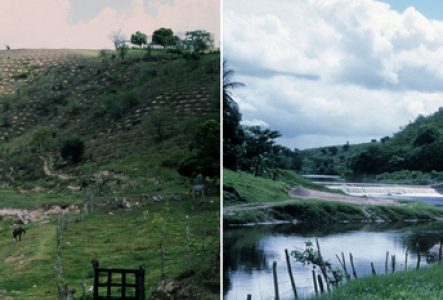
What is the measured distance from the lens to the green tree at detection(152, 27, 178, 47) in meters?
8.05

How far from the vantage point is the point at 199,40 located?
26.7ft

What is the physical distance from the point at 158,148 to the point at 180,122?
0.30 metres

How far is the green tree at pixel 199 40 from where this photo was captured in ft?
26.6

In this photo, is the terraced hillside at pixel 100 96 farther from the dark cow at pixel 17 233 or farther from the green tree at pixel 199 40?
the dark cow at pixel 17 233

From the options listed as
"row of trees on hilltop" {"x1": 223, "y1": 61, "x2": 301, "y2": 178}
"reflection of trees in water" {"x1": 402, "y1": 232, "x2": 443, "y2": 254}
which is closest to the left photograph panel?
"row of trees on hilltop" {"x1": 223, "y1": 61, "x2": 301, "y2": 178}

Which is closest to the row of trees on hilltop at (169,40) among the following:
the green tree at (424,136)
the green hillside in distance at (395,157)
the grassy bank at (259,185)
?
the grassy bank at (259,185)

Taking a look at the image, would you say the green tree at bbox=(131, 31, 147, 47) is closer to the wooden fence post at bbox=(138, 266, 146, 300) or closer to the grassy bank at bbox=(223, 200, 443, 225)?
the grassy bank at bbox=(223, 200, 443, 225)

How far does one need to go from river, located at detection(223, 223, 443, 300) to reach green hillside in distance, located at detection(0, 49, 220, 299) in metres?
0.19

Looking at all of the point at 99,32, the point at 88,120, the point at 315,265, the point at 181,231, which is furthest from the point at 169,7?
the point at 315,265

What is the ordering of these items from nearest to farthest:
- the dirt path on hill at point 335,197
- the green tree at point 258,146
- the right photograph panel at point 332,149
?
the right photograph panel at point 332,149 < the green tree at point 258,146 < the dirt path on hill at point 335,197

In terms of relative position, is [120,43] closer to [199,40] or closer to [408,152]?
[199,40]

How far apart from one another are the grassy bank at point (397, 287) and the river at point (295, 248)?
0.11 m

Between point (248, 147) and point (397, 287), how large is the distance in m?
1.80

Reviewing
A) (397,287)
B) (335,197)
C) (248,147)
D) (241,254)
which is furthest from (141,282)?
(397,287)
